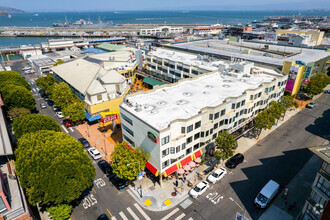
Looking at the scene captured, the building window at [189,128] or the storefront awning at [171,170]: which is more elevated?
the building window at [189,128]

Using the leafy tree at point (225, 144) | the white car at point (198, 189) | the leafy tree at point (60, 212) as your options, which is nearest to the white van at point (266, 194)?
the leafy tree at point (225, 144)

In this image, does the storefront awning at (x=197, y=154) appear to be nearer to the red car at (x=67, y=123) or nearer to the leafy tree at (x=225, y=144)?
the leafy tree at (x=225, y=144)

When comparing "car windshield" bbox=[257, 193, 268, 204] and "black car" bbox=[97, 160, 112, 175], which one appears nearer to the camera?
"car windshield" bbox=[257, 193, 268, 204]

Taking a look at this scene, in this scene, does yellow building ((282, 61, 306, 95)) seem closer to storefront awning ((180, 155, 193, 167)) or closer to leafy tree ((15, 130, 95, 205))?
storefront awning ((180, 155, 193, 167))

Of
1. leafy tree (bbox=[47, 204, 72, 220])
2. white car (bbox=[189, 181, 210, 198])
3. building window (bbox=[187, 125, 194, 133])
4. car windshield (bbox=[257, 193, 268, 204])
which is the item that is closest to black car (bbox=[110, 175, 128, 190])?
leafy tree (bbox=[47, 204, 72, 220])

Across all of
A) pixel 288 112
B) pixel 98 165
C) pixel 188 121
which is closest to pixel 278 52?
pixel 288 112

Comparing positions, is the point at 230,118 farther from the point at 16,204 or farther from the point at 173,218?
the point at 16,204
